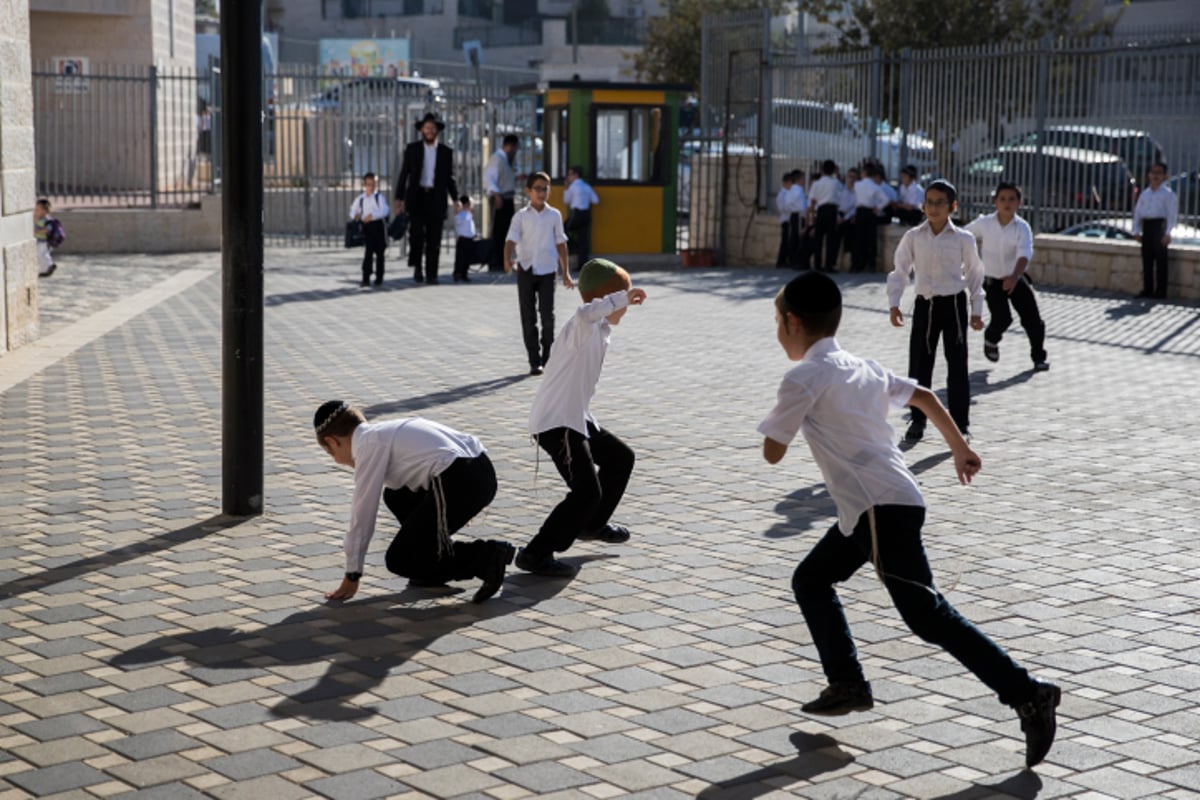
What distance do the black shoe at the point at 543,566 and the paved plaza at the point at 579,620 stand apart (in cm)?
5

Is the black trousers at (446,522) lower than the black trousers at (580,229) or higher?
lower

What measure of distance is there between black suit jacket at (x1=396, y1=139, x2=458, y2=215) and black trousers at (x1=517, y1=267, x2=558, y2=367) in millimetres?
7490

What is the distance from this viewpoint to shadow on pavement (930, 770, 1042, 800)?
4.47 metres

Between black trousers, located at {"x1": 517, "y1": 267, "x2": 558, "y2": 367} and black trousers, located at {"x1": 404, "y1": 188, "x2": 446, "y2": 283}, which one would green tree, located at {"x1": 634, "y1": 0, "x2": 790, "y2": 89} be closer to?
black trousers, located at {"x1": 404, "y1": 188, "x2": 446, "y2": 283}

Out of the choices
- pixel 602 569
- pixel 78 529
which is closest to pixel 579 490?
pixel 602 569

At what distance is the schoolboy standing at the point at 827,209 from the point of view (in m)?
23.3

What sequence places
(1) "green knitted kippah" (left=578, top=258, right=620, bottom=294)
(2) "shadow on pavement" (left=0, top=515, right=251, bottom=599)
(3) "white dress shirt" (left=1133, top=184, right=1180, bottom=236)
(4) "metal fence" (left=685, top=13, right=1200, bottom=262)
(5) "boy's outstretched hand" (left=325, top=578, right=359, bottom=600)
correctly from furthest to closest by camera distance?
(4) "metal fence" (left=685, top=13, right=1200, bottom=262) < (3) "white dress shirt" (left=1133, top=184, right=1180, bottom=236) < (1) "green knitted kippah" (left=578, top=258, right=620, bottom=294) < (2) "shadow on pavement" (left=0, top=515, right=251, bottom=599) < (5) "boy's outstretched hand" (left=325, top=578, right=359, bottom=600)

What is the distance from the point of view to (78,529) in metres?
7.54

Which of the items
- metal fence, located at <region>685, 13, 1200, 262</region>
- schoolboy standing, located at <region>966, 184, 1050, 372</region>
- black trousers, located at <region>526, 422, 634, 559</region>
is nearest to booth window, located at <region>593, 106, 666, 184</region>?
metal fence, located at <region>685, 13, 1200, 262</region>

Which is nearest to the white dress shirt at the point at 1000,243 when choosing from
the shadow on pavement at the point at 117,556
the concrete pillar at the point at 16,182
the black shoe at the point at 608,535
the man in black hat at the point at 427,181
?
the black shoe at the point at 608,535

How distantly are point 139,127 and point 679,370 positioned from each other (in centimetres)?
1527

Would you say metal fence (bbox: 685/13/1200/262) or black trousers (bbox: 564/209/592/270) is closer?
metal fence (bbox: 685/13/1200/262)

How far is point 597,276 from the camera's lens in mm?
7000

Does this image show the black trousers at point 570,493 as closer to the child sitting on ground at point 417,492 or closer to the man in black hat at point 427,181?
the child sitting on ground at point 417,492
